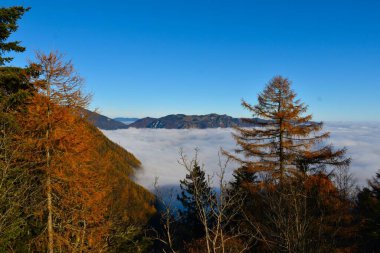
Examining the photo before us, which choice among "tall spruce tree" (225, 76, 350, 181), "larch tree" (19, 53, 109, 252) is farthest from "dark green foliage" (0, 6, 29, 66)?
"tall spruce tree" (225, 76, 350, 181)

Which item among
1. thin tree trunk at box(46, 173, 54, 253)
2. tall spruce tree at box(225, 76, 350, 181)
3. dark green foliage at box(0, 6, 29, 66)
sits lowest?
thin tree trunk at box(46, 173, 54, 253)

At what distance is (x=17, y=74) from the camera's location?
13469 millimetres

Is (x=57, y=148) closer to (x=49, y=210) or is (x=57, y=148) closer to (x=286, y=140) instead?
(x=49, y=210)

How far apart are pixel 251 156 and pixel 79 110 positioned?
33.9 feet

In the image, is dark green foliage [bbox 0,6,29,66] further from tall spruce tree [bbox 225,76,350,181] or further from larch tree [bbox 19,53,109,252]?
tall spruce tree [bbox 225,76,350,181]

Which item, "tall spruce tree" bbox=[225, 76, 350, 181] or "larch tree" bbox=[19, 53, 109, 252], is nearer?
"larch tree" bbox=[19, 53, 109, 252]

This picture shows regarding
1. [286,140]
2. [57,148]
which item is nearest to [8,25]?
[57,148]

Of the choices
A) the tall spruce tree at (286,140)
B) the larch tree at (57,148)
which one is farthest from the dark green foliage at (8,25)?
the tall spruce tree at (286,140)

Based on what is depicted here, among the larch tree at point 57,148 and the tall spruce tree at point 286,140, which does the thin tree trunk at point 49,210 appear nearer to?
the larch tree at point 57,148

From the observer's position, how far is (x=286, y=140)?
17.8m

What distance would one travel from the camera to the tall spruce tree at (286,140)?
1752 centimetres

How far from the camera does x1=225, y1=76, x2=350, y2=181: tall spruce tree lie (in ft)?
57.5

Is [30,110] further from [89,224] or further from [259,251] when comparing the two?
[259,251]

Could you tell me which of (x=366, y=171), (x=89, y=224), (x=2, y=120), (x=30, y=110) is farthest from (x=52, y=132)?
(x=366, y=171)
